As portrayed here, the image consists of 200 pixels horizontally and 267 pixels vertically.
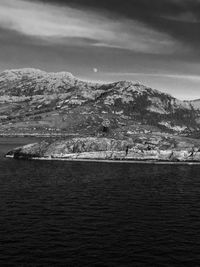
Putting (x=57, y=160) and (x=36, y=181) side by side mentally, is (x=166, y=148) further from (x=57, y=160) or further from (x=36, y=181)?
(x=36, y=181)

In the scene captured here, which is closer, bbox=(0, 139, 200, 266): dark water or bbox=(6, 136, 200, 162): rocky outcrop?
bbox=(0, 139, 200, 266): dark water

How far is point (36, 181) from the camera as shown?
360 ft

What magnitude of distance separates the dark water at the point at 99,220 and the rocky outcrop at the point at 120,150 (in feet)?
174

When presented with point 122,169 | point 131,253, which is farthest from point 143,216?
point 122,169

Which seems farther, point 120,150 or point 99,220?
point 120,150

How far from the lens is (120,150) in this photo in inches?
6954

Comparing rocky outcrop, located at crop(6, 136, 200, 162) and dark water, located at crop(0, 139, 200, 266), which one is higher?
rocky outcrop, located at crop(6, 136, 200, 162)

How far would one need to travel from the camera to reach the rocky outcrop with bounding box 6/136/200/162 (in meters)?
174

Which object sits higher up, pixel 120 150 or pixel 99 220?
pixel 120 150

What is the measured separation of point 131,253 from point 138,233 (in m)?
8.92

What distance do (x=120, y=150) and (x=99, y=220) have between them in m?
110

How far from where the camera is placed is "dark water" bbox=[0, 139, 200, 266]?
4947 centimetres

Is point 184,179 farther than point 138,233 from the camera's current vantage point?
Yes

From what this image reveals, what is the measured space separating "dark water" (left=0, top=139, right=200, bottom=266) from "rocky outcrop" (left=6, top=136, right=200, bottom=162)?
53.0 metres
